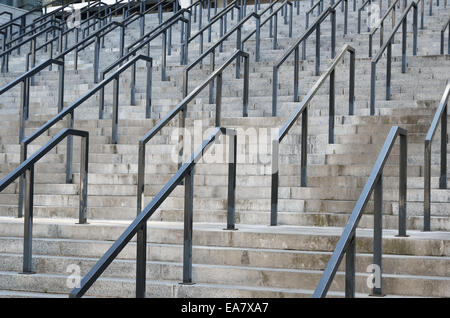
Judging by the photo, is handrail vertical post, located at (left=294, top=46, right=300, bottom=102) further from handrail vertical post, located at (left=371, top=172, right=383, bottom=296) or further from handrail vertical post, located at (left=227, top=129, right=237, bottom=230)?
handrail vertical post, located at (left=371, top=172, right=383, bottom=296)

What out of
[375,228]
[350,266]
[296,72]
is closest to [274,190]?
[375,228]

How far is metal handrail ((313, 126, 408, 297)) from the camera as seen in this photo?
3672mm

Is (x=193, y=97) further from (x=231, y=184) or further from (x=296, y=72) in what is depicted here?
(x=296, y=72)

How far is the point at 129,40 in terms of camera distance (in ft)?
50.5

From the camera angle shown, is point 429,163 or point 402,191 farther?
point 429,163

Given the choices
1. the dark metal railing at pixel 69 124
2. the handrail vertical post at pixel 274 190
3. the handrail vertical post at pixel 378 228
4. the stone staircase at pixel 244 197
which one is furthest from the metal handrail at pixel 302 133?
the dark metal railing at pixel 69 124

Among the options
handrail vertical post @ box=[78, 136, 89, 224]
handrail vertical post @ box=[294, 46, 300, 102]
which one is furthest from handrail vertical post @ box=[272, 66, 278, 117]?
handrail vertical post @ box=[78, 136, 89, 224]

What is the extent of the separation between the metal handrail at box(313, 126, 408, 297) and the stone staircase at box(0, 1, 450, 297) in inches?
7.4

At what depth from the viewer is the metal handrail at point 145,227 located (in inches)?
153

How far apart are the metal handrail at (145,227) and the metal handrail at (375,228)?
1107 mm

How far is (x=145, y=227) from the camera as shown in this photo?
14.3ft

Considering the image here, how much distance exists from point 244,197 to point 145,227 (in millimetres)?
2412
